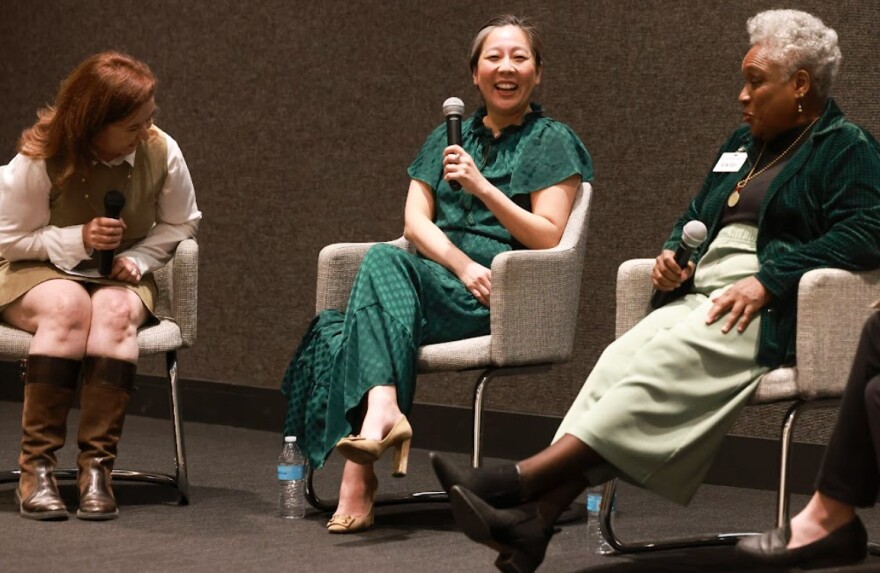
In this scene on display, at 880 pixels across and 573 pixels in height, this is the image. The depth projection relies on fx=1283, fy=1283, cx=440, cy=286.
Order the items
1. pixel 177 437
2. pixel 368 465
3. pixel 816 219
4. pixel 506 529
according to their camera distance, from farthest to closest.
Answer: pixel 177 437 < pixel 368 465 < pixel 816 219 < pixel 506 529

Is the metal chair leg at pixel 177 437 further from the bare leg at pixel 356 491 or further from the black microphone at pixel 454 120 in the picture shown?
the black microphone at pixel 454 120

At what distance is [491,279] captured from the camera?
124 inches

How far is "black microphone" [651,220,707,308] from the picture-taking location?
2.72m

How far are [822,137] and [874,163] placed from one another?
0.13 metres

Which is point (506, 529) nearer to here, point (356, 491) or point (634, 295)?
point (356, 491)

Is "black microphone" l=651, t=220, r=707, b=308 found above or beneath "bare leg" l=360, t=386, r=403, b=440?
above

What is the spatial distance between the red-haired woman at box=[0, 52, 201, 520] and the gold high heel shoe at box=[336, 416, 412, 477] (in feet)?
2.25

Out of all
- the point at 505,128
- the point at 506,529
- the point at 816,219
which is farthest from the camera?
the point at 505,128

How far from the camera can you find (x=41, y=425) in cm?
314

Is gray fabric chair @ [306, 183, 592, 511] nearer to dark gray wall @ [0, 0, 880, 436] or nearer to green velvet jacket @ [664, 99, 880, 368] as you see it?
green velvet jacket @ [664, 99, 880, 368]

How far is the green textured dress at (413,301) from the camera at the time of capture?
3.09m

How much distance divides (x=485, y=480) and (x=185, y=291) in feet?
4.33

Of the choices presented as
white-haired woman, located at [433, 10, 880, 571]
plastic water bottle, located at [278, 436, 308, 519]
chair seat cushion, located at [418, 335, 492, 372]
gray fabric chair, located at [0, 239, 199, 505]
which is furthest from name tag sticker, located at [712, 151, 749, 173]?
gray fabric chair, located at [0, 239, 199, 505]

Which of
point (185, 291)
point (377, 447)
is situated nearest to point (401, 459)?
point (377, 447)
